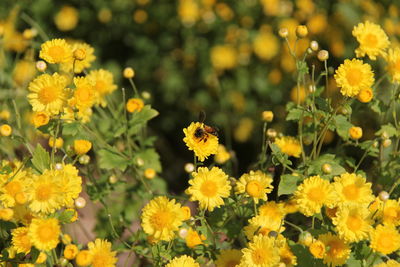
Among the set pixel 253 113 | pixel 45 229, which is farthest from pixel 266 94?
pixel 45 229

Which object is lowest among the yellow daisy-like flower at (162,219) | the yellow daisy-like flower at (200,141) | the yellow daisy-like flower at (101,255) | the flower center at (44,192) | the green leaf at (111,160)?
the yellow daisy-like flower at (101,255)

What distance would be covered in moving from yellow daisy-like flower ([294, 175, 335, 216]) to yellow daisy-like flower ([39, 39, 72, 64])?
91 cm

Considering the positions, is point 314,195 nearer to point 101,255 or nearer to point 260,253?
point 260,253

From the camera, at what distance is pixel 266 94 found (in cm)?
395

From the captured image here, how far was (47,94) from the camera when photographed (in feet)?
5.86

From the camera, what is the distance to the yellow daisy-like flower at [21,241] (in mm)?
1632

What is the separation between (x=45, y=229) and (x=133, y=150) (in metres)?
0.93

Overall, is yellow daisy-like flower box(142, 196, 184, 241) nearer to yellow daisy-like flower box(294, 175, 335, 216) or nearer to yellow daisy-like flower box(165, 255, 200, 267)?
yellow daisy-like flower box(165, 255, 200, 267)

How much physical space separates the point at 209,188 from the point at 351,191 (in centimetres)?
45

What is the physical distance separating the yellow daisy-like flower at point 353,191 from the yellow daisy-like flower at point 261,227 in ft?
0.70

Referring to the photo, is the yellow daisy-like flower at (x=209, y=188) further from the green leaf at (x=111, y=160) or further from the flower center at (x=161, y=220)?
the green leaf at (x=111, y=160)

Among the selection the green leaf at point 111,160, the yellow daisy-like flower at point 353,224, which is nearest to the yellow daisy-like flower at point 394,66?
the yellow daisy-like flower at point 353,224

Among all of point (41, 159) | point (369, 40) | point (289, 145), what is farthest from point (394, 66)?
point (41, 159)

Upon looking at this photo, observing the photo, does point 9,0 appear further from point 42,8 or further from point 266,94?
point 266,94
